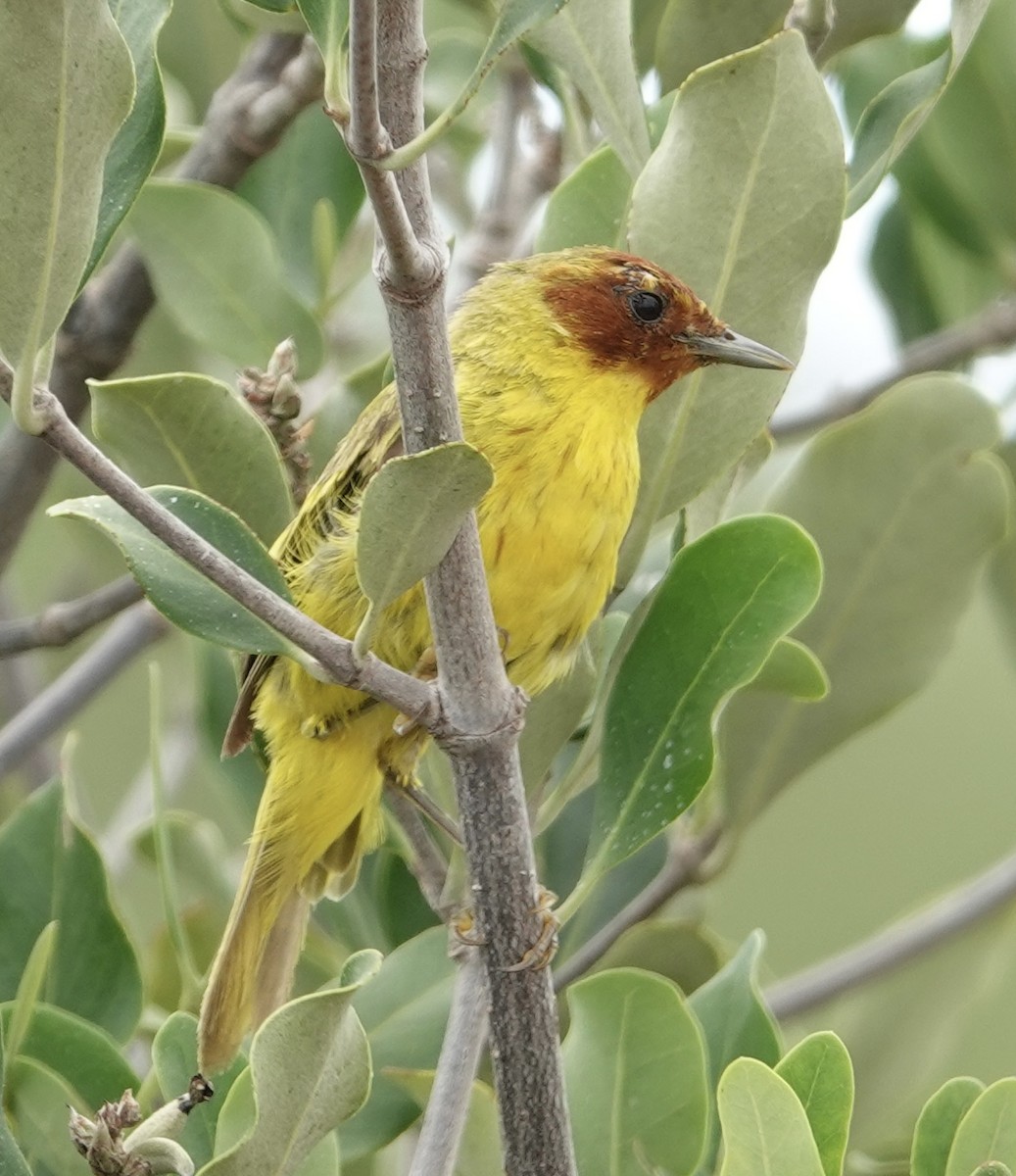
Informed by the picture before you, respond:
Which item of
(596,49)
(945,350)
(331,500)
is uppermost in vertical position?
(596,49)

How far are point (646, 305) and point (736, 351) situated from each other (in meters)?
0.50

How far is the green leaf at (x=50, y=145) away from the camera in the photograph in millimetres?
1551

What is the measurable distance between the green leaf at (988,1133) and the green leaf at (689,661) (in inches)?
20.6

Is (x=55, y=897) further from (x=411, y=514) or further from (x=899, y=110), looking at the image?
(x=899, y=110)

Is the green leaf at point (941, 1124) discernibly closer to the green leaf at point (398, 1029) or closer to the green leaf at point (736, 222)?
the green leaf at point (398, 1029)

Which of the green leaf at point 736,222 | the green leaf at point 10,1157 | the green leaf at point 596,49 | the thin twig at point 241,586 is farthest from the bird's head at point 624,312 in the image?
the green leaf at point 10,1157

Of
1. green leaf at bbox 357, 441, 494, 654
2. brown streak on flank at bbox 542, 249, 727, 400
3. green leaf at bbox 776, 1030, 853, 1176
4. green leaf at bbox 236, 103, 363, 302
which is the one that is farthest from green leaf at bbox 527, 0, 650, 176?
green leaf at bbox 776, 1030, 853, 1176

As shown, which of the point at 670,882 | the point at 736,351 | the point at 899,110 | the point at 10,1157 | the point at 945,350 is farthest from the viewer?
the point at 945,350

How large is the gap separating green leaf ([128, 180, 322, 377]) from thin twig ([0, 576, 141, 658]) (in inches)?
17.7

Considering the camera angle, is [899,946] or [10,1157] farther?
[899,946]

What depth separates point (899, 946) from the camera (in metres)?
3.13

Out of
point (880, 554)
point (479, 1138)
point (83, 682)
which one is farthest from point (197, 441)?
point (83, 682)

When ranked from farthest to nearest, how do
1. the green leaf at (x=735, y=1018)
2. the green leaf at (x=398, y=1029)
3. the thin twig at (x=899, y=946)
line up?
the thin twig at (x=899, y=946) → the green leaf at (x=398, y=1029) → the green leaf at (x=735, y=1018)

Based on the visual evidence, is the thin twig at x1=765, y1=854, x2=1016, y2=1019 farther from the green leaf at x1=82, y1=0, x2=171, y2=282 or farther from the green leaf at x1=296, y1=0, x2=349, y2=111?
the green leaf at x1=296, y1=0, x2=349, y2=111
